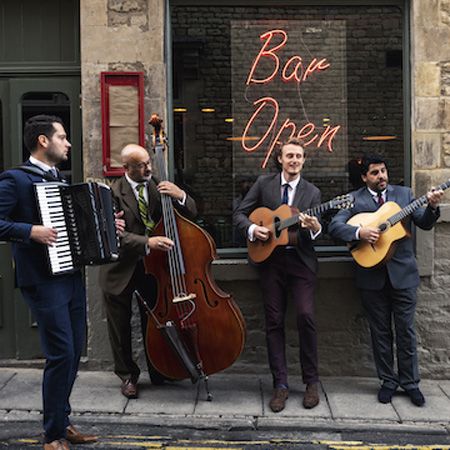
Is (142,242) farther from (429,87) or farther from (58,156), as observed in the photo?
(429,87)

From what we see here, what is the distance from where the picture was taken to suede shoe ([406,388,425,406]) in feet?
19.4

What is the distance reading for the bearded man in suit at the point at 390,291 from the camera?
5.98 m

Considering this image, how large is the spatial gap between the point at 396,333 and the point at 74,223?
2833 millimetres

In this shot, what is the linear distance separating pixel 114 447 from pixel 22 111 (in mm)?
3304

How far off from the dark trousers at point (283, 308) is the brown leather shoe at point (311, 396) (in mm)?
47

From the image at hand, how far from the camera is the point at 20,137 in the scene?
6879 mm

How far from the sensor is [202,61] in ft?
22.5

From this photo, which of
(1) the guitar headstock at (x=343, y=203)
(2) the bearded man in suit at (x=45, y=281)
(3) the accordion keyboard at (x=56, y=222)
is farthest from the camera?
(1) the guitar headstock at (x=343, y=203)

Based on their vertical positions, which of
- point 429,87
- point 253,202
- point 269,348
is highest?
point 429,87

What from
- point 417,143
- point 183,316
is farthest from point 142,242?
point 417,143

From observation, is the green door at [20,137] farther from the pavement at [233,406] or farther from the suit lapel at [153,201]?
the suit lapel at [153,201]

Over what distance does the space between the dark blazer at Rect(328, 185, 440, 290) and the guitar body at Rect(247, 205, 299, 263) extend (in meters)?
0.43

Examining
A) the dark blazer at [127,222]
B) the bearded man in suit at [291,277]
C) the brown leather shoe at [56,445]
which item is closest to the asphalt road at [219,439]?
the brown leather shoe at [56,445]

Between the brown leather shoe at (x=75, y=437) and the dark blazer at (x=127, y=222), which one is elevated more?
the dark blazer at (x=127, y=222)
